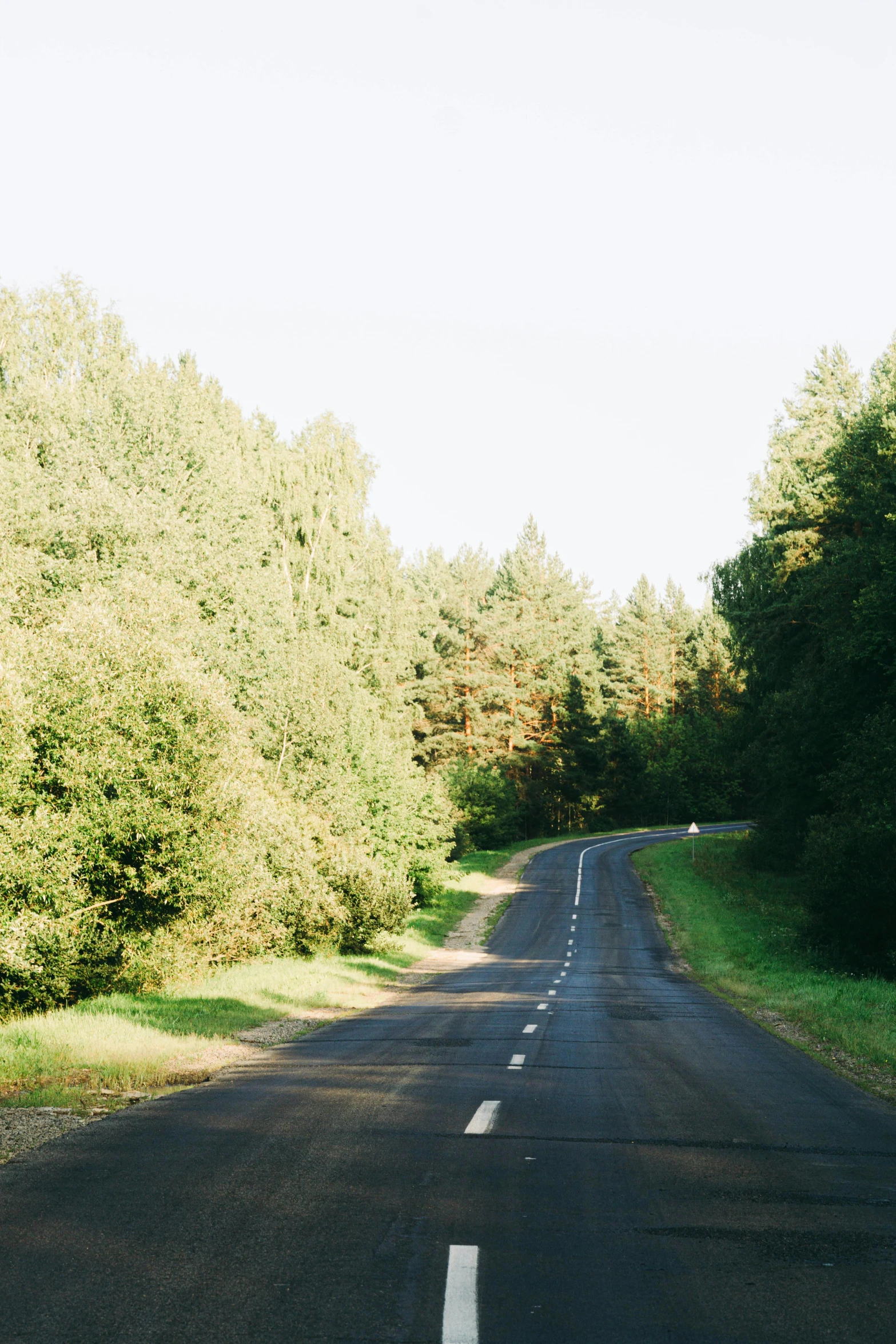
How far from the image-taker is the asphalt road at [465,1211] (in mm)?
4754

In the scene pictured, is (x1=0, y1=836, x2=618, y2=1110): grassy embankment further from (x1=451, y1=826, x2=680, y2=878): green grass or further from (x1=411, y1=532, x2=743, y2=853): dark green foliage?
(x1=411, y1=532, x2=743, y2=853): dark green foliage

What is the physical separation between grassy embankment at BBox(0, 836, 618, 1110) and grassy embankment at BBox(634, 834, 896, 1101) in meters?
8.26

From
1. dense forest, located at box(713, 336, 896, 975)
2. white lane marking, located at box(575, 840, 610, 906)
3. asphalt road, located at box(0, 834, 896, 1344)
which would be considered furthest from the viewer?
white lane marking, located at box(575, 840, 610, 906)

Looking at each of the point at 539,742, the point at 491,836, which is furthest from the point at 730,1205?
the point at 539,742

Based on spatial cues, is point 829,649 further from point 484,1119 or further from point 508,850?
point 508,850

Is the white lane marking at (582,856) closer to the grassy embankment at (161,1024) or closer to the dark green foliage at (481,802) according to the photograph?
the dark green foliage at (481,802)

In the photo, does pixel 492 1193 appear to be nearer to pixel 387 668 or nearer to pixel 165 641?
pixel 165 641

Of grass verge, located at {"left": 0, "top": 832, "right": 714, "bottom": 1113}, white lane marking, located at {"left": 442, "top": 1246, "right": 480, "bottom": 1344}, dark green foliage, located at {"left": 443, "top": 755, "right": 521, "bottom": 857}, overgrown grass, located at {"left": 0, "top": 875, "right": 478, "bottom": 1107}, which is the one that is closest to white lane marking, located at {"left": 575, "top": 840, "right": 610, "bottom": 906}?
dark green foliage, located at {"left": 443, "top": 755, "right": 521, "bottom": 857}

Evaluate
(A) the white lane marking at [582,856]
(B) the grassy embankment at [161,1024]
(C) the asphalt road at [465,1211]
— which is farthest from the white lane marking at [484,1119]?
(A) the white lane marking at [582,856]

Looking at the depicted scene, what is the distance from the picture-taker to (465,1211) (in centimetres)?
638

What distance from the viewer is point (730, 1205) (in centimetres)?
663

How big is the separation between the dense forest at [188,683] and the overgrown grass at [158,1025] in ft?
4.04

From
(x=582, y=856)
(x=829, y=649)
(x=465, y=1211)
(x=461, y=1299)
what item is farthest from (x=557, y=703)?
(x=461, y=1299)

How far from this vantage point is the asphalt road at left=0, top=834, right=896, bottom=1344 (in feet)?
15.6
